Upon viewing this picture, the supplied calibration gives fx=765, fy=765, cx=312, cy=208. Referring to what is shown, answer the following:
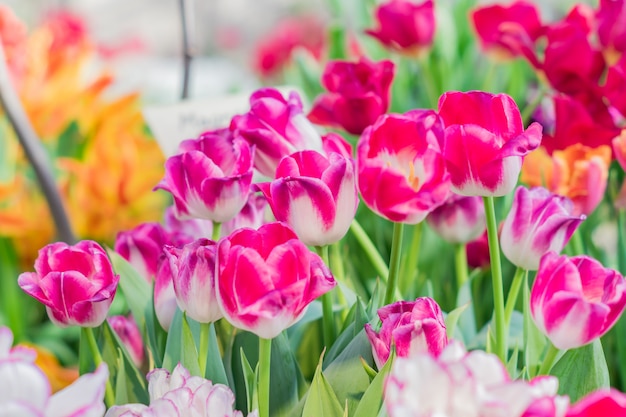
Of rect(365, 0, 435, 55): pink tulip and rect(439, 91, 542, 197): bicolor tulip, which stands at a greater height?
rect(439, 91, 542, 197): bicolor tulip

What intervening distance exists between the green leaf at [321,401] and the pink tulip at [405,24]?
44 cm

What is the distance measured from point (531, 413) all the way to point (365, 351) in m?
0.14

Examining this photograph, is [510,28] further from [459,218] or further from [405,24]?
[459,218]

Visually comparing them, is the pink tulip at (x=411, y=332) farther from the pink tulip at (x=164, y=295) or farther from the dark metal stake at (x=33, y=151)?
the dark metal stake at (x=33, y=151)

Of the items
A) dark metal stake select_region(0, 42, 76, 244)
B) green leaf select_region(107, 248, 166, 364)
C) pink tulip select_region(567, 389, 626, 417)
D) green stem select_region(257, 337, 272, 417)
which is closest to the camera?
pink tulip select_region(567, 389, 626, 417)

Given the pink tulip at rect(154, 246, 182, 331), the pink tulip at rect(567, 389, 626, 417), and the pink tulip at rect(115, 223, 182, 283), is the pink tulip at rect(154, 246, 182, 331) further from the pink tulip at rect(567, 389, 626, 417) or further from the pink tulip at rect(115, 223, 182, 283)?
the pink tulip at rect(567, 389, 626, 417)

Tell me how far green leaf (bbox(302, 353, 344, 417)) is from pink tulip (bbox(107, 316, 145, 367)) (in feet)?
0.49

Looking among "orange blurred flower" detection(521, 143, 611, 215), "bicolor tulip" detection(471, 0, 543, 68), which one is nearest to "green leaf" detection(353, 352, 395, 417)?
"orange blurred flower" detection(521, 143, 611, 215)

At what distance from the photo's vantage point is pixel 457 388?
0.70 ft

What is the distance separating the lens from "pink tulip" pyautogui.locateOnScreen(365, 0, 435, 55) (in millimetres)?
700

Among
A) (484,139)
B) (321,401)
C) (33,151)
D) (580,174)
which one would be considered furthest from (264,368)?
(33,151)

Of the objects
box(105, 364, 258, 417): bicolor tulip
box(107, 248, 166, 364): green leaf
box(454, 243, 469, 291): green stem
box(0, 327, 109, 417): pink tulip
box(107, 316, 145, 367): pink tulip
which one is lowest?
box(454, 243, 469, 291): green stem

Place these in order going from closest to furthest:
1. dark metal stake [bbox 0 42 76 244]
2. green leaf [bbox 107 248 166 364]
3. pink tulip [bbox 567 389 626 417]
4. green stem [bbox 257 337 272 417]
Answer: pink tulip [bbox 567 389 626 417] < green stem [bbox 257 337 272 417] < green leaf [bbox 107 248 166 364] < dark metal stake [bbox 0 42 76 244]

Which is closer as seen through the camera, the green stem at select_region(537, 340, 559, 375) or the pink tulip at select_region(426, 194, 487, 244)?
the green stem at select_region(537, 340, 559, 375)
